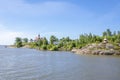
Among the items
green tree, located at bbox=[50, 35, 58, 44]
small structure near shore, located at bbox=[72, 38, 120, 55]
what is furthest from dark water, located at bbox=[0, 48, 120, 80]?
green tree, located at bbox=[50, 35, 58, 44]

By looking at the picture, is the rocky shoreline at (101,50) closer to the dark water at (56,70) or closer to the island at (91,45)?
the island at (91,45)

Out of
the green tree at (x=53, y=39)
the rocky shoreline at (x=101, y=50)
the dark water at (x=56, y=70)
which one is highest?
the green tree at (x=53, y=39)

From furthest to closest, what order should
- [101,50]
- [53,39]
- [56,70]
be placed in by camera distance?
[53,39] → [101,50] → [56,70]

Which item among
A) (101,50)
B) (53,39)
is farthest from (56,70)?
(53,39)

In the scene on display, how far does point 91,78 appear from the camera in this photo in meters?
35.6

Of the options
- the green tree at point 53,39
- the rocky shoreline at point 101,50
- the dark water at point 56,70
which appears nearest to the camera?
the dark water at point 56,70

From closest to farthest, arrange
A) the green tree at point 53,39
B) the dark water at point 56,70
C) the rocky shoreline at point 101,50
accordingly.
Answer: the dark water at point 56,70 → the rocky shoreline at point 101,50 → the green tree at point 53,39

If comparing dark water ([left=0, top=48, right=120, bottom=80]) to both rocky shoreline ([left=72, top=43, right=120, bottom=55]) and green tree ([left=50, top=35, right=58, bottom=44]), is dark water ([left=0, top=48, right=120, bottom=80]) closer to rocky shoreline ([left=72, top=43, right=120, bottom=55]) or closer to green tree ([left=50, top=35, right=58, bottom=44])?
rocky shoreline ([left=72, top=43, right=120, bottom=55])

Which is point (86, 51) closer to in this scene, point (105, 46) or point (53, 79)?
point (105, 46)

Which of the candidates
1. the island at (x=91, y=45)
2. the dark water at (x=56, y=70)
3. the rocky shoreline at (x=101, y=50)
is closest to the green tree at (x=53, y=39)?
the island at (x=91, y=45)

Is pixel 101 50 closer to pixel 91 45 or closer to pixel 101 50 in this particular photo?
pixel 101 50

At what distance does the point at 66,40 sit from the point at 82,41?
26496mm

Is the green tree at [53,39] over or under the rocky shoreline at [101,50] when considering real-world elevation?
over

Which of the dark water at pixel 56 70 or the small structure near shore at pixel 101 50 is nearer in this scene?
the dark water at pixel 56 70
